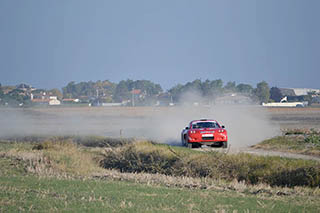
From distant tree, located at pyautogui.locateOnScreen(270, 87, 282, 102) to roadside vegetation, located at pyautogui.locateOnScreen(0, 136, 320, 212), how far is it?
93009mm

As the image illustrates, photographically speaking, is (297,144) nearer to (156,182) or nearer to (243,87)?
(156,182)

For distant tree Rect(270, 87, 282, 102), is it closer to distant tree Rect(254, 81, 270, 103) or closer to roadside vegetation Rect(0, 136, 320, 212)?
distant tree Rect(254, 81, 270, 103)

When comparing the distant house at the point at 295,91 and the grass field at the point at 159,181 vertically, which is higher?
the distant house at the point at 295,91

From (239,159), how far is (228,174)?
105 cm

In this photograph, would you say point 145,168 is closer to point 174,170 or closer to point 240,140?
point 174,170

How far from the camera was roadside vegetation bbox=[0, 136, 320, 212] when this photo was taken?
1094 centimetres

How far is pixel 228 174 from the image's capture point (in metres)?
18.8

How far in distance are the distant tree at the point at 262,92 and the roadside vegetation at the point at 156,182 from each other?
87274 millimetres

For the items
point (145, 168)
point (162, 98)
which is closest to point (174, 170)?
point (145, 168)

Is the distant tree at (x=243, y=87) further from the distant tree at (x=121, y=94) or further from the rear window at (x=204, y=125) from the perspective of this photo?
the rear window at (x=204, y=125)

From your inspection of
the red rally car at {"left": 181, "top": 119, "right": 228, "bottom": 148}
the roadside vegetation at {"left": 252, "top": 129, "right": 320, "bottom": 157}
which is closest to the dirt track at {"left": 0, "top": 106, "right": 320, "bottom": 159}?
the red rally car at {"left": 181, "top": 119, "right": 228, "bottom": 148}

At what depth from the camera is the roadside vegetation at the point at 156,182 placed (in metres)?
10.9

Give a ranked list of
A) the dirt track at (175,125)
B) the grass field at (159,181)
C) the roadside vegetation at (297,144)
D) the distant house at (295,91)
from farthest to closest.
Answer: the distant house at (295,91)
the dirt track at (175,125)
the roadside vegetation at (297,144)
the grass field at (159,181)

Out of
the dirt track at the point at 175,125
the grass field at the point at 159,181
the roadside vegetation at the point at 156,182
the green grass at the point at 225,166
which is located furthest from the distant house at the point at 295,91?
the roadside vegetation at the point at 156,182
